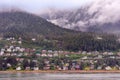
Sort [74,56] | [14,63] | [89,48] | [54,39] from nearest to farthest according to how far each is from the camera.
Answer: [14,63]
[74,56]
[89,48]
[54,39]

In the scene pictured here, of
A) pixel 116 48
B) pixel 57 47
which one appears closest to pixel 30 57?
pixel 57 47

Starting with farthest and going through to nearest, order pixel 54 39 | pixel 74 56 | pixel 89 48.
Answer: pixel 54 39 < pixel 89 48 < pixel 74 56

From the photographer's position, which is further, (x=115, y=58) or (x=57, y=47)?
(x=57, y=47)

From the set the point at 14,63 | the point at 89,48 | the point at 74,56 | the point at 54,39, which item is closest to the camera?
the point at 14,63

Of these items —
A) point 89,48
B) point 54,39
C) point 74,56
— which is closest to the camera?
point 74,56

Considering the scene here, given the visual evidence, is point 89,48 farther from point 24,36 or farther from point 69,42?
point 24,36

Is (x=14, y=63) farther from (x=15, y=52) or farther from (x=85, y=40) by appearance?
(x=85, y=40)

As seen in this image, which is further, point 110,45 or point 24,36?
point 24,36

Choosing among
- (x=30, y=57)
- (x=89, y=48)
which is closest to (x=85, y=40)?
(x=89, y=48)

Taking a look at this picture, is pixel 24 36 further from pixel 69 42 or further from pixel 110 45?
pixel 110 45
